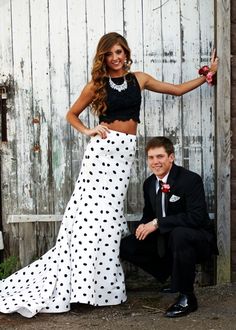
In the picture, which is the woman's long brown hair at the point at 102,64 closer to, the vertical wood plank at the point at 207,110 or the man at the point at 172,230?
the man at the point at 172,230

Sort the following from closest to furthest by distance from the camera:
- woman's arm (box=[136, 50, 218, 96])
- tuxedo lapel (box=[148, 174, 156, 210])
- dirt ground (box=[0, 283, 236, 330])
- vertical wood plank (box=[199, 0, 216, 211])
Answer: dirt ground (box=[0, 283, 236, 330])
tuxedo lapel (box=[148, 174, 156, 210])
woman's arm (box=[136, 50, 218, 96])
vertical wood plank (box=[199, 0, 216, 211])

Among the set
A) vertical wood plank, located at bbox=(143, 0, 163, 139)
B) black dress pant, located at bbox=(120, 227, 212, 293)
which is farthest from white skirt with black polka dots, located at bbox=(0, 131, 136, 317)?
vertical wood plank, located at bbox=(143, 0, 163, 139)

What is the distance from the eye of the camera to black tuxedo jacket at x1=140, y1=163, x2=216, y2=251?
179 inches

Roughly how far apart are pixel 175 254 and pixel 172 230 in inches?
7.1

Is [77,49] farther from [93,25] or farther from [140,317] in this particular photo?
[140,317]

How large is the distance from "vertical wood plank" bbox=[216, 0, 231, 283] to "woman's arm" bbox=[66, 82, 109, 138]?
0.88 metres

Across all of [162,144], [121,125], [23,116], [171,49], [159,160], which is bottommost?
[159,160]

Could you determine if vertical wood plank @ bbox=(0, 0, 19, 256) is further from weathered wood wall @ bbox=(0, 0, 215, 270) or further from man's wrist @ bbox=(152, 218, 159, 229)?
man's wrist @ bbox=(152, 218, 159, 229)

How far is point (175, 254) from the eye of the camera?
4414 millimetres

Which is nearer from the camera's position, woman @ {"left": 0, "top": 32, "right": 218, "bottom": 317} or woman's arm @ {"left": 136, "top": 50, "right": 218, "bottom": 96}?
woman @ {"left": 0, "top": 32, "right": 218, "bottom": 317}

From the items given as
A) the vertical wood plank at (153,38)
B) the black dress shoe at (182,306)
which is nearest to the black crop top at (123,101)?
the vertical wood plank at (153,38)

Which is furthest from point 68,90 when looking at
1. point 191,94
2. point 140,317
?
point 140,317

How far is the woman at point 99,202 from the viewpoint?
182 inches

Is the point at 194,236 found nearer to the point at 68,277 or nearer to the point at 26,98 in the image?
the point at 68,277
